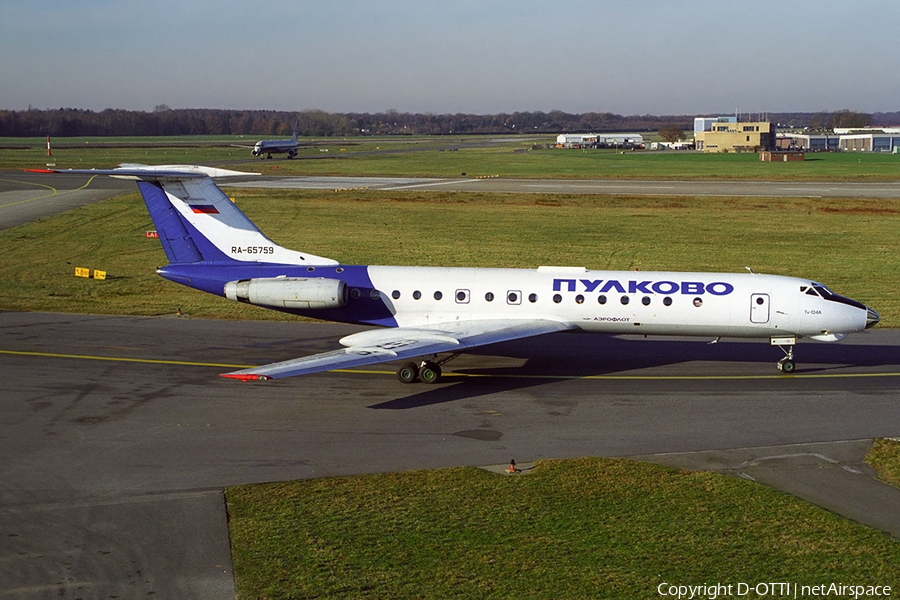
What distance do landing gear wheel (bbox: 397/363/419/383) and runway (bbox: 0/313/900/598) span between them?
22 cm

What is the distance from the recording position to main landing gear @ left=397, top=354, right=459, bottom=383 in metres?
22.7

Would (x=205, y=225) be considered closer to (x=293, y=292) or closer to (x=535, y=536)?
(x=293, y=292)

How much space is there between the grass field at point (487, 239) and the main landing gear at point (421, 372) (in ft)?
29.7

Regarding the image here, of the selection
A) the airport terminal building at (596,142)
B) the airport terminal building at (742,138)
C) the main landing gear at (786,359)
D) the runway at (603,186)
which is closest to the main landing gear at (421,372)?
the main landing gear at (786,359)

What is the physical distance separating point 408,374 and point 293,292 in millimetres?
3973

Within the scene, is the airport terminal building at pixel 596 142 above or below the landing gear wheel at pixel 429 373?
above

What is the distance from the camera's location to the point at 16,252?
42406 mm

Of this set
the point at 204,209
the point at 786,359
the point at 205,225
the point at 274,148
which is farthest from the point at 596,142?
the point at 205,225

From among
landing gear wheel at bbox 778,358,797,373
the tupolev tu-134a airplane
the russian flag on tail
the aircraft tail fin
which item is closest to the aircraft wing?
the tupolev tu-134a airplane

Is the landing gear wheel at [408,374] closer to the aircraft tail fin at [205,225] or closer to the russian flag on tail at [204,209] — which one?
the aircraft tail fin at [205,225]

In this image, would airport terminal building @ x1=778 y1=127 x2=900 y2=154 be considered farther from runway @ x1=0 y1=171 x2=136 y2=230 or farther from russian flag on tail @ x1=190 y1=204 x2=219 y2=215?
russian flag on tail @ x1=190 y1=204 x2=219 y2=215

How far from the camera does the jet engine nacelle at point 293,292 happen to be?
76.7 feet

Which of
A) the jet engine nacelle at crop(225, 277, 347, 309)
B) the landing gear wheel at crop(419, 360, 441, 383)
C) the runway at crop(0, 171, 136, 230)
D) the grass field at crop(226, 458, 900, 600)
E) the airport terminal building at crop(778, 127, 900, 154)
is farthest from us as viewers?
the airport terminal building at crop(778, 127, 900, 154)

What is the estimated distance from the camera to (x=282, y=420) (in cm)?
1962
